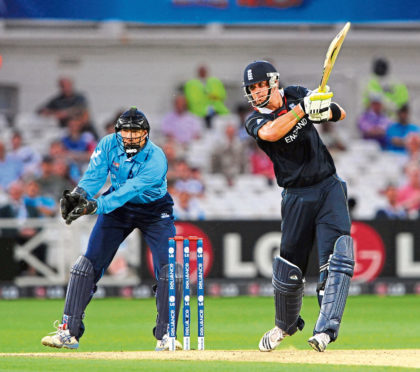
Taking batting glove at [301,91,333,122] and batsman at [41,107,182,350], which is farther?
batsman at [41,107,182,350]

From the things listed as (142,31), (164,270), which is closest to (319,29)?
(142,31)

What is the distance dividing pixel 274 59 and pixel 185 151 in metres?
4.29

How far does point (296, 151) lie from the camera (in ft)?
26.3

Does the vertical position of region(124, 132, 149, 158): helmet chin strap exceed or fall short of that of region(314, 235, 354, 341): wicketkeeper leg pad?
it exceeds it

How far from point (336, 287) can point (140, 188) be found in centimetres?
169

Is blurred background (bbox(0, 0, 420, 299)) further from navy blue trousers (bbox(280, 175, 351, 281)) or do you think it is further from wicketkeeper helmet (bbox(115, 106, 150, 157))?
navy blue trousers (bbox(280, 175, 351, 281))

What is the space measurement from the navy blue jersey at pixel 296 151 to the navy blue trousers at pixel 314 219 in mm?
82

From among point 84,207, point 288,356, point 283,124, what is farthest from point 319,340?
point 84,207

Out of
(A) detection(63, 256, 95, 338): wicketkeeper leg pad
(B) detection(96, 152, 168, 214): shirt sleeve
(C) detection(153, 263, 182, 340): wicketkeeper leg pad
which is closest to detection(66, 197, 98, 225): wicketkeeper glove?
(B) detection(96, 152, 168, 214): shirt sleeve

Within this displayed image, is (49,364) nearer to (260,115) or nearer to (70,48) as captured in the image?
(260,115)

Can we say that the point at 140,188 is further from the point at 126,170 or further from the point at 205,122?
the point at 205,122

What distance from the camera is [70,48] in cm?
2231

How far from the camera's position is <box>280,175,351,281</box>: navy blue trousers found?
7.98 meters

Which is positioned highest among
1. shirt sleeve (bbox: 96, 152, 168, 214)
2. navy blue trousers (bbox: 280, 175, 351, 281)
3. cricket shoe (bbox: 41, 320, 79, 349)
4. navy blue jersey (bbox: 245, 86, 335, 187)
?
navy blue jersey (bbox: 245, 86, 335, 187)
